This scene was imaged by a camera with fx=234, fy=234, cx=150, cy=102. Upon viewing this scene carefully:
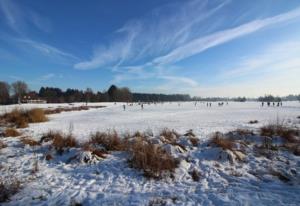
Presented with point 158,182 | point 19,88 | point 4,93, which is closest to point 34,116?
point 158,182

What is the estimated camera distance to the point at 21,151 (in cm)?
899

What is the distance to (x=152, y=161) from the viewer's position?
716 centimetres

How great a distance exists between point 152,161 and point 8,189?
12.5 feet

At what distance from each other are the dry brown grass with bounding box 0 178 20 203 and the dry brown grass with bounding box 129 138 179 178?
3182 millimetres

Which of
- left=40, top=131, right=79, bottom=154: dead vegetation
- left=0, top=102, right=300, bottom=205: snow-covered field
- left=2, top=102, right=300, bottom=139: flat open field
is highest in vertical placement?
left=40, top=131, right=79, bottom=154: dead vegetation

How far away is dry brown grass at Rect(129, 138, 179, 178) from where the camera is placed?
6824 millimetres

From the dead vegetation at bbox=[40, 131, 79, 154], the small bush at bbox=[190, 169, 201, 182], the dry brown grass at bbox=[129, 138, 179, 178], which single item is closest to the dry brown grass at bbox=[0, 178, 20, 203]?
the dead vegetation at bbox=[40, 131, 79, 154]

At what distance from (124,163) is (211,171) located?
2739mm

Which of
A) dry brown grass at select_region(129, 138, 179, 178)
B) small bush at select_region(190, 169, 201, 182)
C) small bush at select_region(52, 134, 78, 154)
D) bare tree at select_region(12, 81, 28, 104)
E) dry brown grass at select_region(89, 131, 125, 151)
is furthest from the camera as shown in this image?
bare tree at select_region(12, 81, 28, 104)

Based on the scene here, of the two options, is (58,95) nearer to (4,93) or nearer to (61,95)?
(61,95)

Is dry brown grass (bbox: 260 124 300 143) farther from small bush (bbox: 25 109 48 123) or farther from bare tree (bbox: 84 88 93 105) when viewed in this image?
bare tree (bbox: 84 88 93 105)

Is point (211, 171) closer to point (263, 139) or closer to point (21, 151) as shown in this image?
point (263, 139)

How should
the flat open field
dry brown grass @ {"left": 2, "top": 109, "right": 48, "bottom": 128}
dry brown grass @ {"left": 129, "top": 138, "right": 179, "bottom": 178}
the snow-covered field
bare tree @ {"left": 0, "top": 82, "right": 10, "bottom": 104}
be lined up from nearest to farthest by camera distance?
the snow-covered field
dry brown grass @ {"left": 129, "top": 138, "right": 179, "bottom": 178}
the flat open field
dry brown grass @ {"left": 2, "top": 109, "right": 48, "bottom": 128}
bare tree @ {"left": 0, "top": 82, "right": 10, "bottom": 104}

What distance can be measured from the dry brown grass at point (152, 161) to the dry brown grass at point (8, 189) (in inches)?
125
